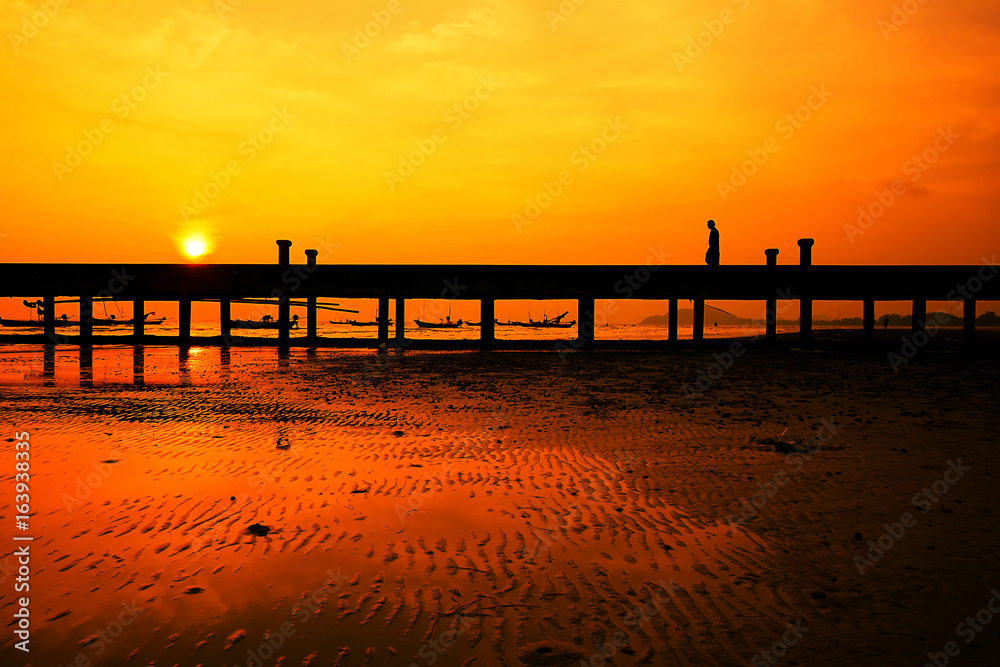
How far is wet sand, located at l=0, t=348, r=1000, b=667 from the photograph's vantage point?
322 cm

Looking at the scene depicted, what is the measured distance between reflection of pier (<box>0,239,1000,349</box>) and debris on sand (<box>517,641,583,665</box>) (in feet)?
65.1

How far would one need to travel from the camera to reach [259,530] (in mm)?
4797

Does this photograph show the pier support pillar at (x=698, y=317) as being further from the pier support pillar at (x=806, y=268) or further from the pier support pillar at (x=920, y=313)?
the pier support pillar at (x=920, y=313)

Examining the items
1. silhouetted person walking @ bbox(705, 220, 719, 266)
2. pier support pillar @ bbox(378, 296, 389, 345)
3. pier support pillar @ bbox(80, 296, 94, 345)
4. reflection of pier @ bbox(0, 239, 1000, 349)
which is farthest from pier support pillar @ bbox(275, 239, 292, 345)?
silhouetted person walking @ bbox(705, 220, 719, 266)

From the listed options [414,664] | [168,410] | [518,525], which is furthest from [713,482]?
[168,410]

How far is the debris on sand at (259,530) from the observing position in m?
4.75

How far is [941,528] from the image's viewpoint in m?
4.78

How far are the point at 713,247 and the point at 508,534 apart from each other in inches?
741

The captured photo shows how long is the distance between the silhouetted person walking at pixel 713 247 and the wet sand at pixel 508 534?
37.1 ft

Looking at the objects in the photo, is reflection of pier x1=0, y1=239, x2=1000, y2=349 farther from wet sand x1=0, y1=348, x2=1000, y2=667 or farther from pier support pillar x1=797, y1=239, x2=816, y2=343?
wet sand x1=0, y1=348, x2=1000, y2=667

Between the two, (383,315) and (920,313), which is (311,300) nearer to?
(383,315)


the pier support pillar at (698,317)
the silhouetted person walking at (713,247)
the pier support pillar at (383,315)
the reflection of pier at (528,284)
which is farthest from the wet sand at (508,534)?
the pier support pillar at (383,315)

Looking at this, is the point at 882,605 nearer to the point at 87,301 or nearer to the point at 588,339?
the point at 588,339

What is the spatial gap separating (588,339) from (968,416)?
14.9 m
